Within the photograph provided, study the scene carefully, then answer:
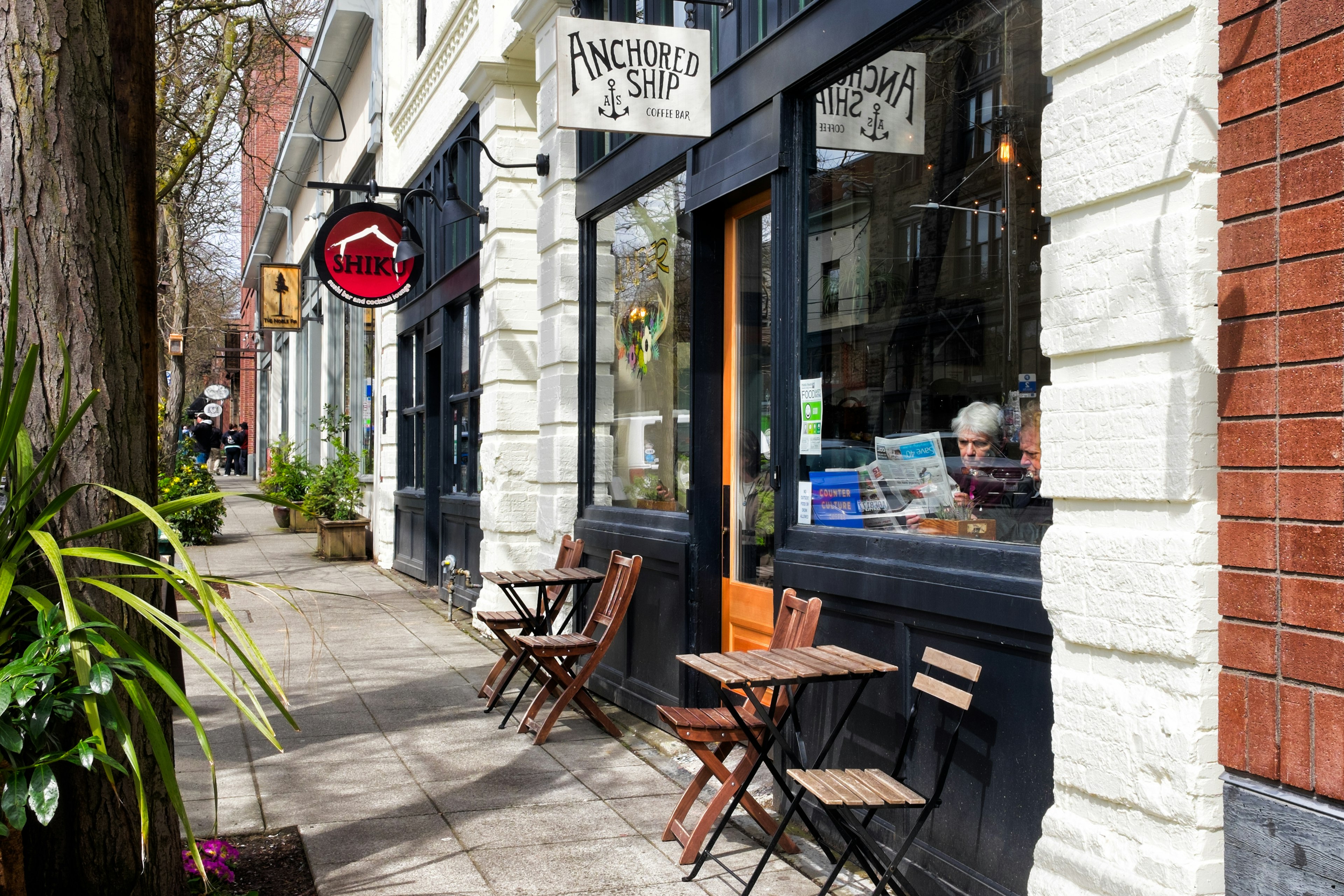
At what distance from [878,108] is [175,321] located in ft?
56.0

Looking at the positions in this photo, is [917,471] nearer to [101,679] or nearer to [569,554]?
[101,679]

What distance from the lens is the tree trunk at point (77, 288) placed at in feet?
11.5

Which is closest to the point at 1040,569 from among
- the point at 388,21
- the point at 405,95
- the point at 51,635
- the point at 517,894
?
the point at 517,894

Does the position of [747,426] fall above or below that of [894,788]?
above

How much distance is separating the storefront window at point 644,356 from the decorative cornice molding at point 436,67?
3.87m

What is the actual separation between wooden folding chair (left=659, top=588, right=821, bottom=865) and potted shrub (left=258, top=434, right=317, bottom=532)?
44.6ft

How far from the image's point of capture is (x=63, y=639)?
3012 millimetres

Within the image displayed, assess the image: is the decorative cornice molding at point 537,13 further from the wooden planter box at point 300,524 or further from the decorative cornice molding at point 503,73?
the wooden planter box at point 300,524

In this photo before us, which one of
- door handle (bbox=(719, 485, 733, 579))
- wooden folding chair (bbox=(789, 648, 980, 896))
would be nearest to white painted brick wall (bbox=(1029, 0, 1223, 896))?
wooden folding chair (bbox=(789, 648, 980, 896))

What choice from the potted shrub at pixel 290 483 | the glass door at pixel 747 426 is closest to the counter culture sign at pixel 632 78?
the glass door at pixel 747 426

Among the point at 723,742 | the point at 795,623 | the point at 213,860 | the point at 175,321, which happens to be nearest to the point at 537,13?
the point at 795,623

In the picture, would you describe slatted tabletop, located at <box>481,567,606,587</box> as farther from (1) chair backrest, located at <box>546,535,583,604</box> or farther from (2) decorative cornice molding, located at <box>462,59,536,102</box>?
(2) decorative cornice molding, located at <box>462,59,536,102</box>

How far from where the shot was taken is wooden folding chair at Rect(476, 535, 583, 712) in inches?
276

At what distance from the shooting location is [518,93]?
31.0 feet
